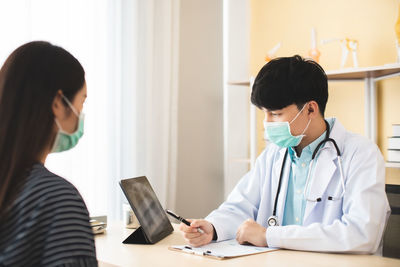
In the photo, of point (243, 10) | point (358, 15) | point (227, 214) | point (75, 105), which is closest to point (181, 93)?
point (243, 10)

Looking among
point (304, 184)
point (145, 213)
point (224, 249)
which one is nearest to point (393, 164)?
point (304, 184)

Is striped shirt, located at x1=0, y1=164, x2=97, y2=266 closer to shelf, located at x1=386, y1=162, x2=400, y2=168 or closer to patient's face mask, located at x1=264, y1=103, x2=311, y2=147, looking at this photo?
patient's face mask, located at x1=264, y1=103, x2=311, y2=147

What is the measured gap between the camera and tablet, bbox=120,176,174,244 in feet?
5.20

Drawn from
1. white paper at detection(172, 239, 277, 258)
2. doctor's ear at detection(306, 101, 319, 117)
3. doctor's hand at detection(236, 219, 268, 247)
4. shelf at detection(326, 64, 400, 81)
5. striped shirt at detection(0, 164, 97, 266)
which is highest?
shelf at detection(326, 64, 400, 81)

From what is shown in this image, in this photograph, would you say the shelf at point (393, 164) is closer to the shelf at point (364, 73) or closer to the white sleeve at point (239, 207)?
the shelf at point (364, 73)

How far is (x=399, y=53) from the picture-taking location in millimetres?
2527

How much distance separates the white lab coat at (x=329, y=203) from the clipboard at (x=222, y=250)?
61mm

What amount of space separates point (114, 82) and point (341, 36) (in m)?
1.54

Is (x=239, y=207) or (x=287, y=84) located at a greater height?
(x=287, y=84)

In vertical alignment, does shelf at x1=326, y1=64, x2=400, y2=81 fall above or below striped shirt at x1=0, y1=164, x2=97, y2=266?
above

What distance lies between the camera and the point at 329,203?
1633 mm

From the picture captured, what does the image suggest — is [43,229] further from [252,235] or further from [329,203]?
[329,203]

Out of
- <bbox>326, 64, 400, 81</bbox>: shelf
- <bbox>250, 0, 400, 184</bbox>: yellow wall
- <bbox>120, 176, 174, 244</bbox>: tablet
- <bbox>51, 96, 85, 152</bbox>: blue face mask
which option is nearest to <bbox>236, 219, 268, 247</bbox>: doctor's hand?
<bbox>120, 176, 174, 244</bbox>: tablet

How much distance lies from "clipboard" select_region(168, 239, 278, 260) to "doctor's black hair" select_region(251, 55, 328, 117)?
0.53 meters
